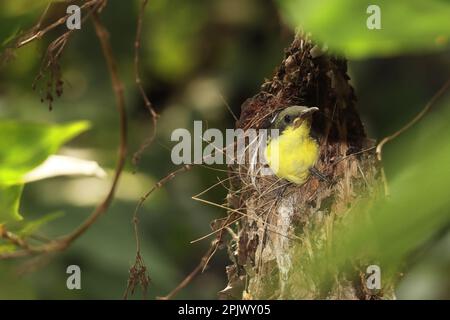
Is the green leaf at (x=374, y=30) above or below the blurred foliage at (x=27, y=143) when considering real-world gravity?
below

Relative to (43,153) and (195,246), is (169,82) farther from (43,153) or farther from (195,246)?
(43,153)

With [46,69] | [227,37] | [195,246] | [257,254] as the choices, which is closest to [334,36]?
[46,69]

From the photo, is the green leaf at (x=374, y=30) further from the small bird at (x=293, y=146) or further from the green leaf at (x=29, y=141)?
the small bird at (x=293, y=146)

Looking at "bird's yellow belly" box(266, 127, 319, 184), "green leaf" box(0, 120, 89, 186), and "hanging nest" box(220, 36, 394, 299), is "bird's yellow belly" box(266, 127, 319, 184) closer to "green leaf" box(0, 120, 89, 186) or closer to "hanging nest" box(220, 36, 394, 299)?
"hanging nest" box(220, 36, 394, 299)

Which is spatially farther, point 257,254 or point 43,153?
point 257,254

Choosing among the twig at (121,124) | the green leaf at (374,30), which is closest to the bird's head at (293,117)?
the twig at (121,124)

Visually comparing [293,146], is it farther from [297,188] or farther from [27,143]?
[27,143]
